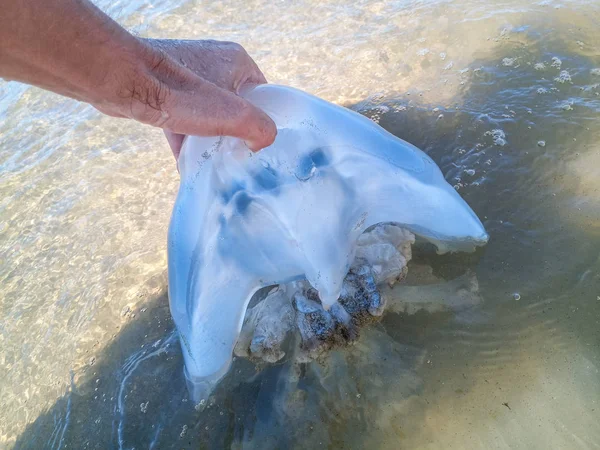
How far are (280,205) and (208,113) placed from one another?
0.68m

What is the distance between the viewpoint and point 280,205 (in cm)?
208

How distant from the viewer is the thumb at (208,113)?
146 cm

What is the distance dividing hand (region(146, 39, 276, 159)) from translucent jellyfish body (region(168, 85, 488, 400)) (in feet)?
0.43

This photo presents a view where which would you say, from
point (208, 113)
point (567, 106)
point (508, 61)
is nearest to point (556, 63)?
point (508, 61)

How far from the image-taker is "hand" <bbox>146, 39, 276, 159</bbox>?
187cm

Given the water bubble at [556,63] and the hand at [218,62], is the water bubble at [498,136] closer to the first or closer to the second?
the water bubble at [556,63]

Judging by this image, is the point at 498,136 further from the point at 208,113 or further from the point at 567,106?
the point at 208,113

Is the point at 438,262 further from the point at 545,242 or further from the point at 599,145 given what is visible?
the point at 599,145

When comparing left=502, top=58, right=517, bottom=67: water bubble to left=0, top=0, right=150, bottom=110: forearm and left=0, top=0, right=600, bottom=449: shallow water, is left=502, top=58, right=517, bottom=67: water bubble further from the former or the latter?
Result: left=0, top=0, right=150, bottom=110: forearm

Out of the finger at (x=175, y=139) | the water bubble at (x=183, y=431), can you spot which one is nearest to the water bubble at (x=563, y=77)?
the finger at (x=175, y=139)

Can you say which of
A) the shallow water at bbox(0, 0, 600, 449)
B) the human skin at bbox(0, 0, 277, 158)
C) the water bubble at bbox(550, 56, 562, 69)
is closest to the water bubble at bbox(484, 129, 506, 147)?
the shallow water at bbox(0, 0, 600, 449)

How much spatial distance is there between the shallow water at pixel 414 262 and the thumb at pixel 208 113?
129 centimetres

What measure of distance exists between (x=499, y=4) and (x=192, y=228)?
12.7ft

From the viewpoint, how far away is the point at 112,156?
3990 mm
